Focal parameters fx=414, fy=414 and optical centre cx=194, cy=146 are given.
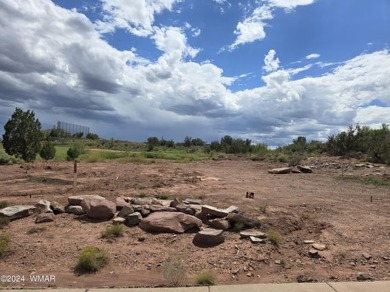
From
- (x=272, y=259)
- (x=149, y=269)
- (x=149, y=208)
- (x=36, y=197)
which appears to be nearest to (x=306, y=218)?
(x=272, y=259)

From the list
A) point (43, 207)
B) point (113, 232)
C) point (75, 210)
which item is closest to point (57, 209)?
point (43, 207)

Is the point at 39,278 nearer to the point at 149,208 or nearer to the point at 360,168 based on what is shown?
the point at 149,208

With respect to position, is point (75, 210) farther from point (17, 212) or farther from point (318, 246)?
point (318, 246)

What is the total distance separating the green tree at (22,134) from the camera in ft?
79.2

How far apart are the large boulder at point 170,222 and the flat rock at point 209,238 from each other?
62 centimetres

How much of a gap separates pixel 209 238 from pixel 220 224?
76 cm

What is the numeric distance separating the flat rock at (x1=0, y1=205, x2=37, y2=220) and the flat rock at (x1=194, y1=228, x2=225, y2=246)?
4.40m

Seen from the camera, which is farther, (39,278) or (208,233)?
(208,233)

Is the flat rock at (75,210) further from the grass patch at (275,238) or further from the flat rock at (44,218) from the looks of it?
the grass patch at (275,238)

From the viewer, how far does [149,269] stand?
7.55 m

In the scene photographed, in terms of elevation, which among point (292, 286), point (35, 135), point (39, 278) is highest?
point (35, 135)

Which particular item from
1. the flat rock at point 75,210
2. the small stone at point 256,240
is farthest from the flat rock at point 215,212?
the flat rock at point 75,210

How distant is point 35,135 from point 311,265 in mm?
20834

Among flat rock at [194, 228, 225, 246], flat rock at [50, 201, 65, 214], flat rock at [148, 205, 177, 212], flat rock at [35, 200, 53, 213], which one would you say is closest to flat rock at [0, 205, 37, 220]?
flat rock at [35, 200, 53, 213]
